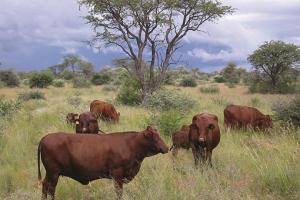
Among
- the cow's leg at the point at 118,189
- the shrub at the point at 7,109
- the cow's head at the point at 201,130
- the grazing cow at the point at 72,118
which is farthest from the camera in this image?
the shrub at the point at 7,109

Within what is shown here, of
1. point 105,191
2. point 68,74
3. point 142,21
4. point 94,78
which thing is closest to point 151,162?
point 105,191

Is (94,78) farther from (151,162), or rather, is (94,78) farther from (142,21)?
(151,162)

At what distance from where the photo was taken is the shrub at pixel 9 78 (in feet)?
176

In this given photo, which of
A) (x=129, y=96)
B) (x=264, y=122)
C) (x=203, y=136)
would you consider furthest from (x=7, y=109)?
(x=203, y=136)

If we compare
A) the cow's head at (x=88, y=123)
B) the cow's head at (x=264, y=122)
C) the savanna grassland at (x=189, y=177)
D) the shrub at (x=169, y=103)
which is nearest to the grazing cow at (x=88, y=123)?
the cow's head at (x=88, y=123)

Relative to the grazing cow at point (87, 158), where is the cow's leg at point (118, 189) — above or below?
below

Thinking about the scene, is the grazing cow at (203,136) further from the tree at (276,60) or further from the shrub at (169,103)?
the tree at (276,60)

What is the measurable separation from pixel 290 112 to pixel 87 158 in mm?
8708

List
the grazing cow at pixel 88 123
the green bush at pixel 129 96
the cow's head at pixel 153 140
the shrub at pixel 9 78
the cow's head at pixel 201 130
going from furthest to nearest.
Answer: the shrub at pixel 9 78
the green bush at pixel 129 96
the grazing cow at pixel 88 123
the cow's head at pixel 201 130
the cow's head at pixel 153 140

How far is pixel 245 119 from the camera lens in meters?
14.9

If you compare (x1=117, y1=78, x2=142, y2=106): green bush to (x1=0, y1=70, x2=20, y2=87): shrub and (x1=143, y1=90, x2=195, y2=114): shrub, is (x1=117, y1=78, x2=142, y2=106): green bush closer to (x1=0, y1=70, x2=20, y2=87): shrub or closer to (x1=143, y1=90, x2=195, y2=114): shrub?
(x1=143, y1=90, x2=195, y2=114): shrub

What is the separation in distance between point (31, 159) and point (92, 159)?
389 cm

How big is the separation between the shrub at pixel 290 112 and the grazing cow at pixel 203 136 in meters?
5.00

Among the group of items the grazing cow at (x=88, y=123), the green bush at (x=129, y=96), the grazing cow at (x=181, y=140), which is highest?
the grazing cow at (x=88, y=123)
